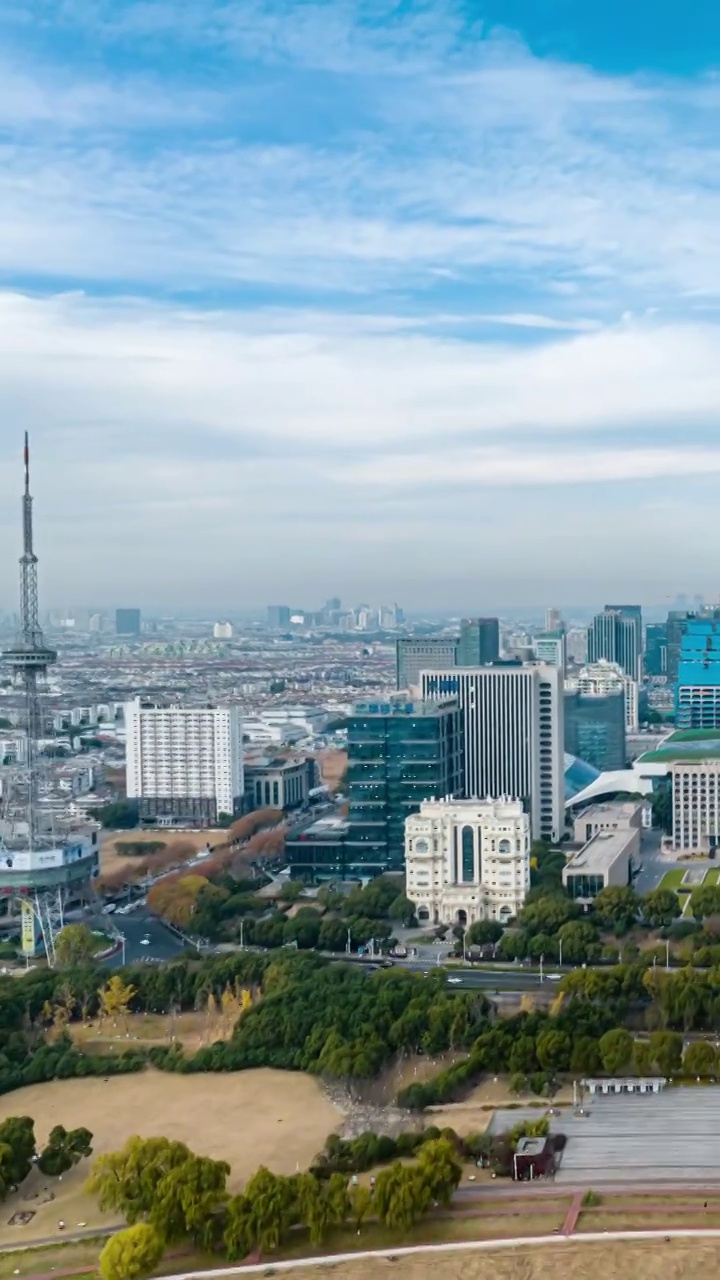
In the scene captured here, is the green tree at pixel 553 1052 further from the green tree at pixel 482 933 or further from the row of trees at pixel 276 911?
the row of trees at pixel 276 911

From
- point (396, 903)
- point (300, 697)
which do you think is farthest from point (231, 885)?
point (300, 697)

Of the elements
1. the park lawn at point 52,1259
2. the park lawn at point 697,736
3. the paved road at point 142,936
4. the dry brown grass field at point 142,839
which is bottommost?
the park lawn at point 52,1259

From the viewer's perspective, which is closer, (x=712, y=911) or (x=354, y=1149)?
(x=354, y=1149)

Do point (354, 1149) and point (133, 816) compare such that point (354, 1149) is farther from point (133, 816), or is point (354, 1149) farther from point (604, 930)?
point (133, 816)

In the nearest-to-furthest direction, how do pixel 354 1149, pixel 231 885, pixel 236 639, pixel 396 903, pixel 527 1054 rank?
pixel 354 1149, pixel 527 1054, pixel 396 903, pixel 231 885, pixel 236 639

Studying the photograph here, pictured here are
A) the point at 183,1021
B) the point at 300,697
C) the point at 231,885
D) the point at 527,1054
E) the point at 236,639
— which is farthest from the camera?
the point at 236,639

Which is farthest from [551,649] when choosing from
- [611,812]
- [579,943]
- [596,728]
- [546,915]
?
[579,943]

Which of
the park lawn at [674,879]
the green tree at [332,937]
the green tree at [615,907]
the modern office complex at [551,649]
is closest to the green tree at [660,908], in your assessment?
the green tree at [615,907]

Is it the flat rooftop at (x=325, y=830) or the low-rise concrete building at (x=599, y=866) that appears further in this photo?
the flat rooftop at (x=325, y=830)
